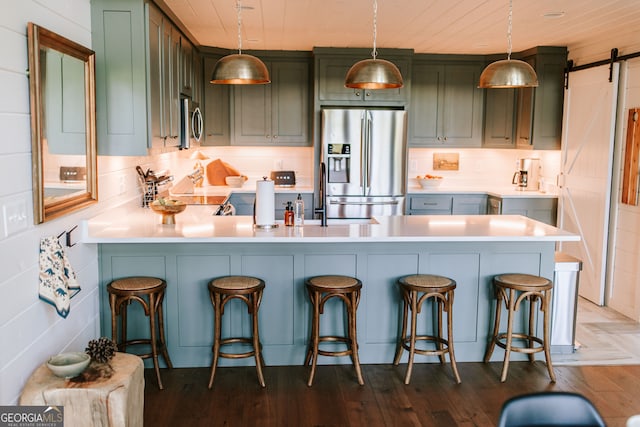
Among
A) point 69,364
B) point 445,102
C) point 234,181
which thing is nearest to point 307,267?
point 69,364

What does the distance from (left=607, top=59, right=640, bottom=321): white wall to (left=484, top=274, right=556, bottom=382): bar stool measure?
1683 mm

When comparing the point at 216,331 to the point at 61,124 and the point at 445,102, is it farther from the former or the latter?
the point at 445,102

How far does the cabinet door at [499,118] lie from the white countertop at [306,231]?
2401 millimetres

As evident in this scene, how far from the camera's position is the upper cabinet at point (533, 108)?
6.05m

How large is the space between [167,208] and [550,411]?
291cm

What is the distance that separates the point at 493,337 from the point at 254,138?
367cm

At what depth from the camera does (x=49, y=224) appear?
2965 mm

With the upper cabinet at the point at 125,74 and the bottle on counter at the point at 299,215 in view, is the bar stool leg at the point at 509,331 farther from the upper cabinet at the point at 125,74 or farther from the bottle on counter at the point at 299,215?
the upper cabinet at the point at 125,74

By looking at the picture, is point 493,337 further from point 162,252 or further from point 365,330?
point 162,252

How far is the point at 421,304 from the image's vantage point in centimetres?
369

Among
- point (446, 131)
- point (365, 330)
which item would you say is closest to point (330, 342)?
point (365, 330)

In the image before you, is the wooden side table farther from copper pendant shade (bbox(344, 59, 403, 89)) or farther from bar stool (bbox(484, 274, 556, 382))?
bar stool (bbox(484, 274, 556, 382))

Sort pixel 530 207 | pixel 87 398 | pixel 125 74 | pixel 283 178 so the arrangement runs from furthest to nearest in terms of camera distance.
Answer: pixel 283 178, pixel 530 207, pixel 125 74, pixel 87 398

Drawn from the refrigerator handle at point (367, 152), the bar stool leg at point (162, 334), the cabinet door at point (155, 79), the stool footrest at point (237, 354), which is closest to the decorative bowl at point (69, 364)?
the bar stool leg at point (162, 334)
